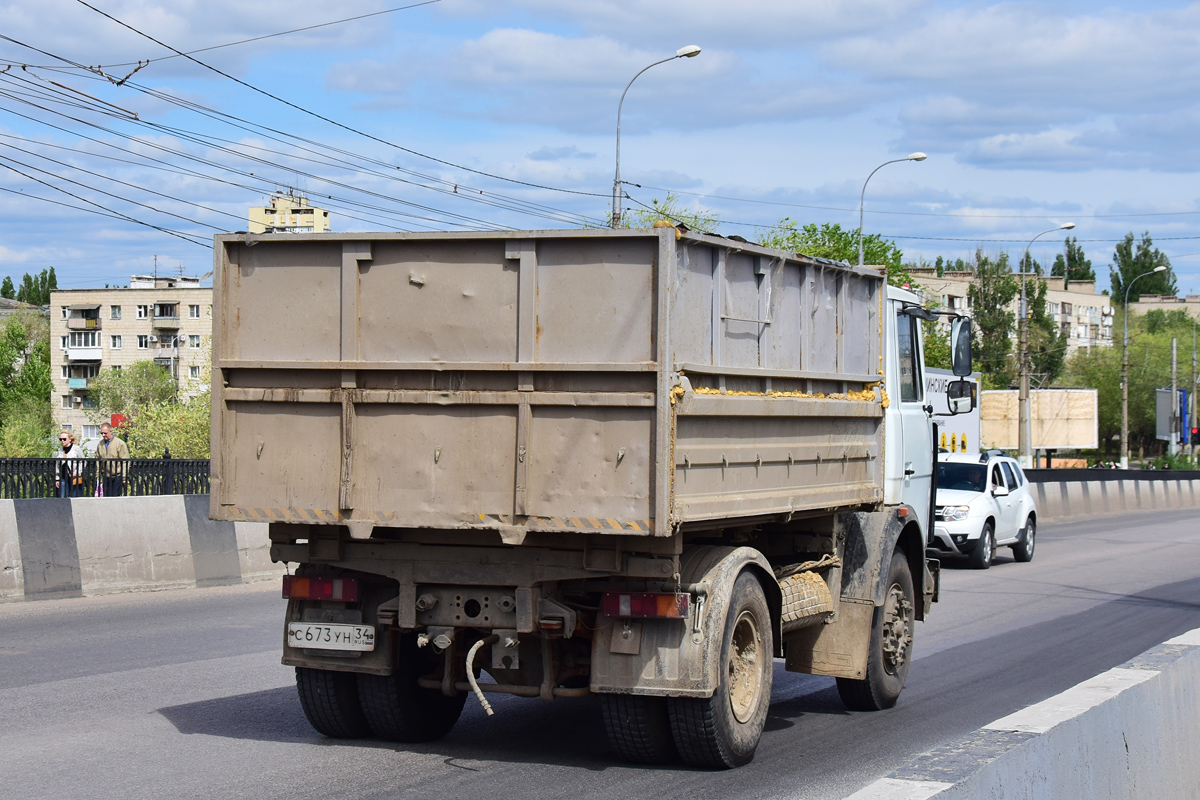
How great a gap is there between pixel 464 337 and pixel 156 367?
371 feet

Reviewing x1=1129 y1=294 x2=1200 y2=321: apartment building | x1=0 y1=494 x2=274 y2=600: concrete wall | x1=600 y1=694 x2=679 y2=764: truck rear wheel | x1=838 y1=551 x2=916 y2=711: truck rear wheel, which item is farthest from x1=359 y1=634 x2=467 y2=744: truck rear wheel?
x1=1129 y1=294 x2=1200 y2=321: apartment building

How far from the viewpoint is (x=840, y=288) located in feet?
26.6

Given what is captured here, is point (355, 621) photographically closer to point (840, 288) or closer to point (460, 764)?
point (460, 764)

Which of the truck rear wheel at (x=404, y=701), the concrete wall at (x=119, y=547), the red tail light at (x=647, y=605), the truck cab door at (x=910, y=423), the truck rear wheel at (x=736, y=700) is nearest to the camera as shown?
the red tail light at (x=647, y=605)

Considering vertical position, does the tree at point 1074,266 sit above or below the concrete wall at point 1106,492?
above

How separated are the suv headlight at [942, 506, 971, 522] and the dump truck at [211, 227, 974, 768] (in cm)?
1396

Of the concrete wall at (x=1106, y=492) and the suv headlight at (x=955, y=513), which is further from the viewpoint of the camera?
the concrete wall at (x=1106, y=492)

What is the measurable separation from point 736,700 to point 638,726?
0.54 m

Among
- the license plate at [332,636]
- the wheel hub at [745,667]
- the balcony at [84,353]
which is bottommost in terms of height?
the wheel hub at [745,667]

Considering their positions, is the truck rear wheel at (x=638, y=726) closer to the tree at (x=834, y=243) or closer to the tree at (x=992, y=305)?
the tree at (x=834, y=243)

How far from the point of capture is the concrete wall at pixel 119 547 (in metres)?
12.7

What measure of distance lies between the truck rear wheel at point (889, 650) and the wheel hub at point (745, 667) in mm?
1587

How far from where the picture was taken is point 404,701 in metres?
7.26

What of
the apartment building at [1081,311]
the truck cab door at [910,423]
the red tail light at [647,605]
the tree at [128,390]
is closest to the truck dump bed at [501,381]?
the red tail light at [647,605]
